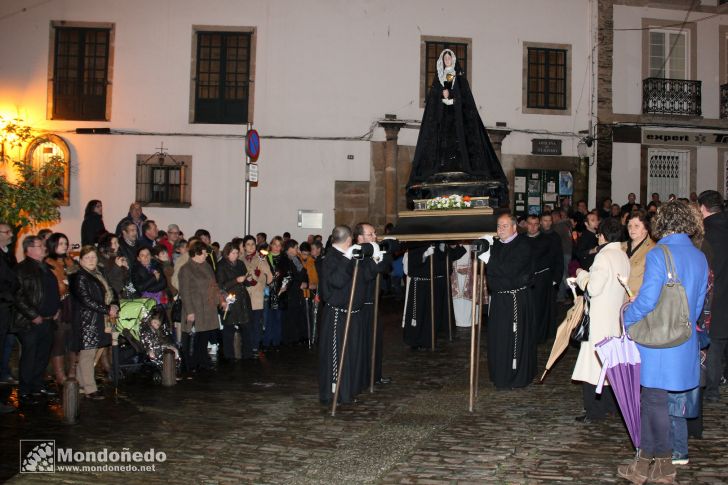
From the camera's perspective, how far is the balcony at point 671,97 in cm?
2297

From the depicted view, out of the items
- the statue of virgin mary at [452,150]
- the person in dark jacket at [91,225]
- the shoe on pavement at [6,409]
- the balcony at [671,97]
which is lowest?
the shoe on pavement at [6,409]

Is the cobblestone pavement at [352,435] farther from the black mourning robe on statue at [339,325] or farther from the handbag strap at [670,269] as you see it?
the handbag strap at [670,269]

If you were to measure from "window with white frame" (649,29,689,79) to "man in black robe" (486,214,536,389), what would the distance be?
1663 cm

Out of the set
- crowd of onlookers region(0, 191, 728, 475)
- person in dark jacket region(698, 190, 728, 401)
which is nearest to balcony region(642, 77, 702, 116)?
crowd of onlookers region(0, 191, 728, 475)

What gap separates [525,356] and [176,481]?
4630 millimetres

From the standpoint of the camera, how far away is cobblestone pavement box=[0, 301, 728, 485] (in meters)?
5.89

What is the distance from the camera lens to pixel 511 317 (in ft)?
29.7

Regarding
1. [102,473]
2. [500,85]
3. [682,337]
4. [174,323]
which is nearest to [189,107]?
[500,85]

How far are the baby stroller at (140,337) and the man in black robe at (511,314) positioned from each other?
4.18 meters

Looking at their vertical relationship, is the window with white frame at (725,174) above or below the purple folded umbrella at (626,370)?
above

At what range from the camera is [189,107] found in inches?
840

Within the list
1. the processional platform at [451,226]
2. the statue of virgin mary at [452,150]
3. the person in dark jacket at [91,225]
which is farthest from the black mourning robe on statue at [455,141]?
the person in dark jacket at [91,225]

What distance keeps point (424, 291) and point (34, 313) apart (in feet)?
19.9

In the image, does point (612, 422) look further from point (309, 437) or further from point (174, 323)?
point (174, 323)
